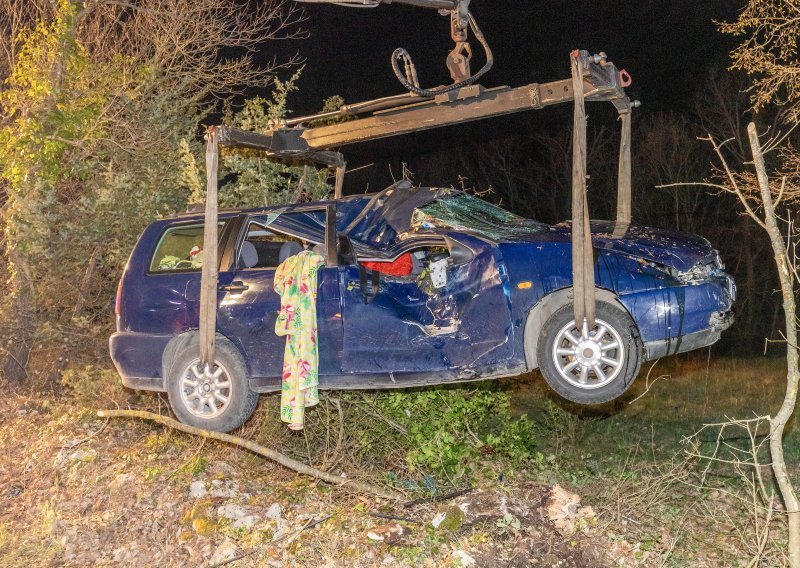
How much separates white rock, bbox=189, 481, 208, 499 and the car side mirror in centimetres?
404

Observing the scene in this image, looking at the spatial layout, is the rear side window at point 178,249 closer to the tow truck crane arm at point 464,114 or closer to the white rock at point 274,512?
the tow truck crane arm at point 464,114

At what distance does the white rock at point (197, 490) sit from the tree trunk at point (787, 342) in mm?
6094

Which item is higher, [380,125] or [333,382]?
[380,125]

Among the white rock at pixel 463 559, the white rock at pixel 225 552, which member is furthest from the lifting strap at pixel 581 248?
the white rock at pixel 225 552

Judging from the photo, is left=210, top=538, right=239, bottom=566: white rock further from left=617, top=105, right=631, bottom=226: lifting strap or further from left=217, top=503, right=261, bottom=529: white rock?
left=617, top=105, right=631, bottom=226: lifting strap

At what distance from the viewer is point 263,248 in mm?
8781

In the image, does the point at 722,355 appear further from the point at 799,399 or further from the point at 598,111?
the point at 598,111

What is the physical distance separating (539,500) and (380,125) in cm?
448

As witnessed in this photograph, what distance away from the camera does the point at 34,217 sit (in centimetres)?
1272

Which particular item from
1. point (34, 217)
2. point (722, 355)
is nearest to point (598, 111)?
point (722, 355)

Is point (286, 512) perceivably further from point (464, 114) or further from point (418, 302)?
point (464, 114)

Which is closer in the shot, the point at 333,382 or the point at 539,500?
the point at 333,382

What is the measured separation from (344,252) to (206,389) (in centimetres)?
184

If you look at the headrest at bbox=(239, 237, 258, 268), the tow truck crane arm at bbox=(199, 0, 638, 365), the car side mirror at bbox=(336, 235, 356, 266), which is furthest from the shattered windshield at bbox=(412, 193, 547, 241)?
the headrest at bbox=(239, 237, 258, 268)
